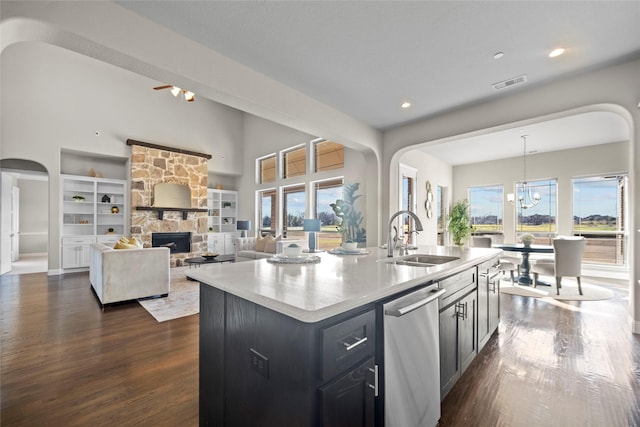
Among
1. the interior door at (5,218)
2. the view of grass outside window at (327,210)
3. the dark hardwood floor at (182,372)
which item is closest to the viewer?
the dark hardwood floor at (182,372)

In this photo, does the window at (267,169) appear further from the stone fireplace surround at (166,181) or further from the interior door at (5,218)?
the interior door at (5,218)

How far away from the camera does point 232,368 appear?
128cm

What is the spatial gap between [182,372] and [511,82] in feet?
14.9

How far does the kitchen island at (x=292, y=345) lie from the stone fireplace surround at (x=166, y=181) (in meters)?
6.60

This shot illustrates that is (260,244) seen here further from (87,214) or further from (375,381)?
(375,381)

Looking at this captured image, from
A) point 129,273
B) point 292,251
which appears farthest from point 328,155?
point 292,251

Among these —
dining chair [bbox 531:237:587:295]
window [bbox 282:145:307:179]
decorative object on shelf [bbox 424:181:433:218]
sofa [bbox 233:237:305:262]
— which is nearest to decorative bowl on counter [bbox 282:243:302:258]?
sofa [bbox 233:237:305:262]

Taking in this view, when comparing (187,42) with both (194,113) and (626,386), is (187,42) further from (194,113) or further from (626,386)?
(194,113)

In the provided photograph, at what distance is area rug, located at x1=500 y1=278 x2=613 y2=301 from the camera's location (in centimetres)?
415

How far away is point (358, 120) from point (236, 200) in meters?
6.15

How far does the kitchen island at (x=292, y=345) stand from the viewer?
37.3 inches

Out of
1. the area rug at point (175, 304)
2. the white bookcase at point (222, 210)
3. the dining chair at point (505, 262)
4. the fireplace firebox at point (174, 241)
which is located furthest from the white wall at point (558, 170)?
the fireplace firebox at point (174, 241)

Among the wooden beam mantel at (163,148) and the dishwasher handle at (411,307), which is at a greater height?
the wooden beam mantel at (163,148)

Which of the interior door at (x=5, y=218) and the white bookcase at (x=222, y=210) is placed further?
the white bookcase at (x=222, y=210)
